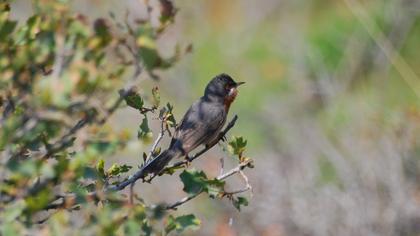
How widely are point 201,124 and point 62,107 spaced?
3098 mm

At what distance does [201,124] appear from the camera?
5.39 m

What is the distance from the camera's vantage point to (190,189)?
2979 millimetres

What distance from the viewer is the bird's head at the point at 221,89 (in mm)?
5645

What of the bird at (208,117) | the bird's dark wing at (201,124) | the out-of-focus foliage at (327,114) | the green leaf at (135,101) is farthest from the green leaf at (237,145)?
the out-of-focus foliage at (327,114)

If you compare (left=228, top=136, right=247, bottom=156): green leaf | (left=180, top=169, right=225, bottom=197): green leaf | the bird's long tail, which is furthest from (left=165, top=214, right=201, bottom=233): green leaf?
(left=228, top=136, right=247, bottom=156): green leaf

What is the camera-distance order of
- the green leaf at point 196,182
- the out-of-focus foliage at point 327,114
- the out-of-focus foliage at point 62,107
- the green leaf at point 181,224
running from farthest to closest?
the out-of-focus foliage at point 327,114, the green leaf at point 196,182, the green leaf at point 181,224, the out-of-focus foliage at point 62,107

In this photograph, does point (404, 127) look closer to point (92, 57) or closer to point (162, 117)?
point (162, 117)

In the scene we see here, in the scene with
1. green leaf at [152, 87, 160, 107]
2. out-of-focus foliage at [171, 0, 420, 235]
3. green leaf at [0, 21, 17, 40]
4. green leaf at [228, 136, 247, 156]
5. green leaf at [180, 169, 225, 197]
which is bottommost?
Result: green leaf at [180, 169, 225, 197]

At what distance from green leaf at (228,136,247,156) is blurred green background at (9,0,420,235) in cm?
242

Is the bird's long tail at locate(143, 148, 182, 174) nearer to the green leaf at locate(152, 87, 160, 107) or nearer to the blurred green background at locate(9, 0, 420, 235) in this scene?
the green leaf at locate(152, 87, 160, 107)

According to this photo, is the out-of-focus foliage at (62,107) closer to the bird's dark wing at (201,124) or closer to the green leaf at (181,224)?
the green leaf at (181,224)

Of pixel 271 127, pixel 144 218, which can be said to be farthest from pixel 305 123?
pixel 144 218

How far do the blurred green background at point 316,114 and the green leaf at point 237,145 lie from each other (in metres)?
2.42

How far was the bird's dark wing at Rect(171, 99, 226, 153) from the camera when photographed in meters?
5.21
